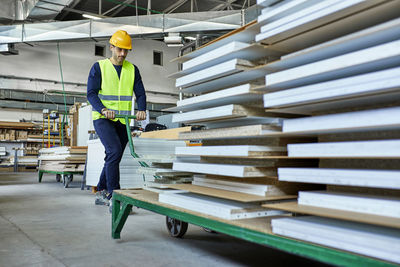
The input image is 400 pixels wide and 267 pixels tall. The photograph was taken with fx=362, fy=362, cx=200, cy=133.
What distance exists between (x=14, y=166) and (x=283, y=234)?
12.9m

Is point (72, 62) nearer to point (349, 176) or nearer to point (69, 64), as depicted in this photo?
point (69, 64)

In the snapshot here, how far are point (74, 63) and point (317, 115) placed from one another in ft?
46.7

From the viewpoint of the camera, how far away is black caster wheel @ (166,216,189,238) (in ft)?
7.72

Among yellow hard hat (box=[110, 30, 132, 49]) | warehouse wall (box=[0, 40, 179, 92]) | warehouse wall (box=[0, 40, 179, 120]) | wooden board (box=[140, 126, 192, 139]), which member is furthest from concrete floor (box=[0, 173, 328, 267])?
warehouse wall (box=[0, 40, 179, 92])

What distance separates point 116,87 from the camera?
3.40m

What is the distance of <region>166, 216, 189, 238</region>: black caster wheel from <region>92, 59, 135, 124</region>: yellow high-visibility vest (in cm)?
127

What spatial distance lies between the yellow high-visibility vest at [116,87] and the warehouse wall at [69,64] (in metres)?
10.1

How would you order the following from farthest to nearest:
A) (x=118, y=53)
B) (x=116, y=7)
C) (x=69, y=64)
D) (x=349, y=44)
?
1. (x=69, y=64)
2. (x=116, y=7)
3. (x=118, y=53)
4. (x=349, y=44)

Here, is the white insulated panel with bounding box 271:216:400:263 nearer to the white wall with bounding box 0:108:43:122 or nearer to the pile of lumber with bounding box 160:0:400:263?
the pile of lumber with bounding box 160:0:400:263

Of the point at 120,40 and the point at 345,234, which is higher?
the point at 120,40

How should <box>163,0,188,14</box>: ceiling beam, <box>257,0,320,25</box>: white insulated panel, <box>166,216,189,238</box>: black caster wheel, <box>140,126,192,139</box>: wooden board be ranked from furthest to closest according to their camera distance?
<box>163,0,188,14</box>: ceiling beam < <box>140,126,192,139</box>: wooden board < <box>166,216,189,238</box>: black caster wheel < <box>257,0,320,25</box>: white insulated panel

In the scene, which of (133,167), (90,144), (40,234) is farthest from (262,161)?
(90,144)

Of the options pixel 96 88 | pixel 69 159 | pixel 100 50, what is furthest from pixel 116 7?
pixel 96 88

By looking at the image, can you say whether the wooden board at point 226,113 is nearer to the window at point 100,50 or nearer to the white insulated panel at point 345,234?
the white insulated panel at point 345,234
